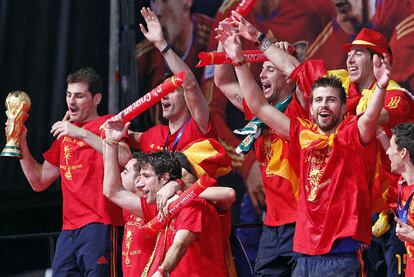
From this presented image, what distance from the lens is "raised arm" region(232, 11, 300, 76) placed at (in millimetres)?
6297

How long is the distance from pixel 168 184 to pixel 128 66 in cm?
255

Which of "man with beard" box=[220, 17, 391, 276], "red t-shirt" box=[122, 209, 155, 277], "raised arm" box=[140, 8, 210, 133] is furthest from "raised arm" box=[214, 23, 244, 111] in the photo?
"man with beard" box=[220, 17, 391, 276]

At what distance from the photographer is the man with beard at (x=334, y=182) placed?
221 inches

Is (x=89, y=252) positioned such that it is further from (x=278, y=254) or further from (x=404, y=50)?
(x=404, y=50)

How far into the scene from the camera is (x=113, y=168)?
258 inches

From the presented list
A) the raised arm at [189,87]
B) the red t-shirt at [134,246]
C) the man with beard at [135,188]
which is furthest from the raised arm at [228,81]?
the red t-shirt at [134,246]

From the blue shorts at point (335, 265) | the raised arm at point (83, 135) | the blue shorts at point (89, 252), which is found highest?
the raised arm at point (83, 135)

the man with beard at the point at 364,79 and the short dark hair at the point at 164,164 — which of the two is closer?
the short dark hair at the point at 164,164

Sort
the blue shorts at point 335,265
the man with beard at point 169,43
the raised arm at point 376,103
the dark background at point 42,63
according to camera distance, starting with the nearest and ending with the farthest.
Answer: the raised arm at point 376,103
the blue shorts at point 335,265
the dark background at point 42,63
the man with beard at point 169,43

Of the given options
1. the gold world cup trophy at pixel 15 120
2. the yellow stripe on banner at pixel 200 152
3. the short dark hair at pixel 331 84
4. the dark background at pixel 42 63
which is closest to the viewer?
the short dark hair at pixel 331 84

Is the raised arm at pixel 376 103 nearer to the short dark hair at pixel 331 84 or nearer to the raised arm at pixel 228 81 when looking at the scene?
the short dark hair at pixel 331 84

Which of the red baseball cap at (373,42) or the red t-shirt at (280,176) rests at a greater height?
the red baseball cap at (373,42)

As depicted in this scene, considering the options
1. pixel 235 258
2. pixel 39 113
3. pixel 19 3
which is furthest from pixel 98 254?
pixel 19 3

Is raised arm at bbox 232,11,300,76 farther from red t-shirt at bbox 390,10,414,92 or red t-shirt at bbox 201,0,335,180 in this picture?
red t-shirt at bbox 201,0,335,180
